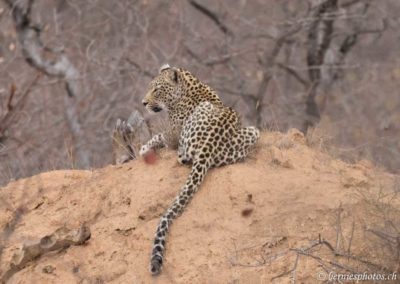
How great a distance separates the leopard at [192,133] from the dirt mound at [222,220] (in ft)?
0.36

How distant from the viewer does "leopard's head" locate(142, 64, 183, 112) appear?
9.51 metres

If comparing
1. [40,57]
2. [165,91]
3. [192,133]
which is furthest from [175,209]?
[40,57]

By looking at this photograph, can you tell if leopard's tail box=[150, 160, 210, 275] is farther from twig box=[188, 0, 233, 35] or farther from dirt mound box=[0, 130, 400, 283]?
twig box=[188, 0, 233, 35]

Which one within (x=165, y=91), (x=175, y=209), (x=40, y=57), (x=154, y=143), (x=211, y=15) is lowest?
(x=40, y=57)

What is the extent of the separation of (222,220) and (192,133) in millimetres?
1081

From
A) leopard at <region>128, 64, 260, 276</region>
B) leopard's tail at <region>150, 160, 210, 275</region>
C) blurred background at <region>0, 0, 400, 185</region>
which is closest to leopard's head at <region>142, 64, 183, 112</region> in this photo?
leopard at <region>128, 64, 260, 276</region>

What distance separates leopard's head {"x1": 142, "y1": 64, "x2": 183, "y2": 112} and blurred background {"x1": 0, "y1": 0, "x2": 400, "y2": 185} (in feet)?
19.8

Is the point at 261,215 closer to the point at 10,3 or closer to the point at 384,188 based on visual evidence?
the point at 384,188

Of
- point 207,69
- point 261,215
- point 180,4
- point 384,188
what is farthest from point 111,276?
point 180,4

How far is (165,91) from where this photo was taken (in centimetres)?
957

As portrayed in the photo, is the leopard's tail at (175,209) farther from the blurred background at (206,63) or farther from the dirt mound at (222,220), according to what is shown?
the blurred background at (206,63)

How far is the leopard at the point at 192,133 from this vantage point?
26.0 ft

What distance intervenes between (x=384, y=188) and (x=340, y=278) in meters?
1.66

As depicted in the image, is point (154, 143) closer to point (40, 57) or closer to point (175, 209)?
point (175, 209)
